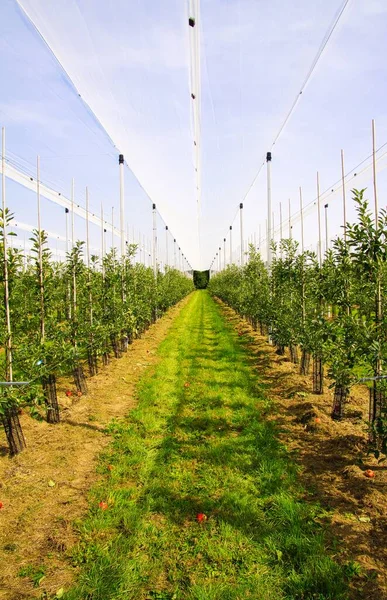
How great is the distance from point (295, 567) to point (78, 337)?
5.40 meters

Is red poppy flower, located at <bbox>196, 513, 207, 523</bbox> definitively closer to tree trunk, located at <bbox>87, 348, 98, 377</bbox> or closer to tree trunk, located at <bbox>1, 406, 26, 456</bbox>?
tree trunk, located at <bbox>1, 406, 26, 456</bbox>

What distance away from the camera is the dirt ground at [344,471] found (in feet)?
9.98

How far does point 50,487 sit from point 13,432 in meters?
1.05

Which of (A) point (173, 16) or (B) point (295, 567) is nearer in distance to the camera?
(B) point (295, 567)

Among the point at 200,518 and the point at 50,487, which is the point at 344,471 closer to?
the point at 200,518

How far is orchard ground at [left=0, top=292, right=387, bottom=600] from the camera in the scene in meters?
2.89

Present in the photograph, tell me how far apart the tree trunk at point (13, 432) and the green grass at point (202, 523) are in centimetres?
121

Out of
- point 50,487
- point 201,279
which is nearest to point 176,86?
point 50,487

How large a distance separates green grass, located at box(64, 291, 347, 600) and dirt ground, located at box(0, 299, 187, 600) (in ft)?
0.65

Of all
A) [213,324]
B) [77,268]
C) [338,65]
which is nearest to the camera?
[338,65]

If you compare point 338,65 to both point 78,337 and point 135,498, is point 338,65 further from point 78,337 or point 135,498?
point 135,498

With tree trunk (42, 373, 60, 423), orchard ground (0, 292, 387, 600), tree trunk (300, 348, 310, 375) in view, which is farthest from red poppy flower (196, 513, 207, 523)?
tree trunk (300, 348, 310, 375)

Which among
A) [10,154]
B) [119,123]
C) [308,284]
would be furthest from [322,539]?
[10,154]

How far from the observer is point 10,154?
933cm
